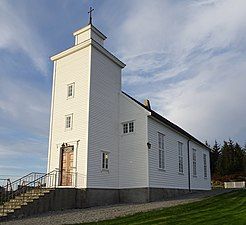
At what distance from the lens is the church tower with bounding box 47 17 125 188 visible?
1912 cm

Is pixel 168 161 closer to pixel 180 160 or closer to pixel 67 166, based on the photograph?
pixel 180 160

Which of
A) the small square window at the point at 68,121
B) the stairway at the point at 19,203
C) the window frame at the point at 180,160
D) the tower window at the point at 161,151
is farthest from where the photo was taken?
the window frame at the point at 180,160

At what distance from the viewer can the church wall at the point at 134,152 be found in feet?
66.6

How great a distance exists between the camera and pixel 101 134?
20.2m

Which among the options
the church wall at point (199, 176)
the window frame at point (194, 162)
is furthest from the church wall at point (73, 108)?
the window frame at point (194, 162)

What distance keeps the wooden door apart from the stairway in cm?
238

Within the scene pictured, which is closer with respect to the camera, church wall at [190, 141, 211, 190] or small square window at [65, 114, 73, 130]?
small square window at [65, 114, 73, 130]

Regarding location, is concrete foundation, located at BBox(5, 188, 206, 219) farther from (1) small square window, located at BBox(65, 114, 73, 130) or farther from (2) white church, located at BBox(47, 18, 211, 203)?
(1) small square window, located at BBox(65, 114, 73, 130)

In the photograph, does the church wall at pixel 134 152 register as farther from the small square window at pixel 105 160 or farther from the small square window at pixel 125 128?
the small square window at pixel 105 160

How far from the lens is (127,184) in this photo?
2064 centimetres

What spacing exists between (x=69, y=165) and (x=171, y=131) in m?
8.84

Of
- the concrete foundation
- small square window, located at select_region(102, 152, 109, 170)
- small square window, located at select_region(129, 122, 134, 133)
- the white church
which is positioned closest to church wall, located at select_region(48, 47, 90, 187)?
the white church

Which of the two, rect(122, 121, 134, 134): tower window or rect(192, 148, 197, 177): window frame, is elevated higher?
rect(122, 121, 134, 134): tower window

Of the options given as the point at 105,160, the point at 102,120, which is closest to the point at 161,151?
the point at 105,160
